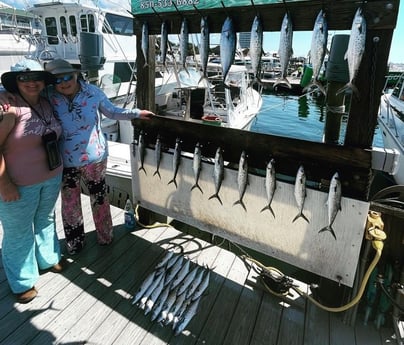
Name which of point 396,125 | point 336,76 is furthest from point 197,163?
point 396,125

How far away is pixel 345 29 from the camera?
1.85 metres

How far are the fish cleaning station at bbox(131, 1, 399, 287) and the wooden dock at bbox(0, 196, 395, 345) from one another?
37 cm

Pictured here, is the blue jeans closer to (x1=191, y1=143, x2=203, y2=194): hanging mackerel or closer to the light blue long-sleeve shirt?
the light blue long-sleeve shirt

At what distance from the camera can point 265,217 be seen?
243 centimetres

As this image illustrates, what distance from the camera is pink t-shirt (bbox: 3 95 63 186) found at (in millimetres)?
2027

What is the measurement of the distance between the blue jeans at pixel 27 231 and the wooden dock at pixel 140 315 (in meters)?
0.20

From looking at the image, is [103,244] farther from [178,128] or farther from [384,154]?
[384,154]

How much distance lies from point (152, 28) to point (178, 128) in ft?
3.14

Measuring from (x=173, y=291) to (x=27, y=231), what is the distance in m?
1.29

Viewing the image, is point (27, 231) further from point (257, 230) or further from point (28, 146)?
point (257, 230)

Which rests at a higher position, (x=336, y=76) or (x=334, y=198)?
(x=336, y=76)

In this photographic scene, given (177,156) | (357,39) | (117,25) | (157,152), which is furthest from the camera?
(117,25)

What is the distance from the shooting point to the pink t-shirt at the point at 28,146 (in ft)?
6.65

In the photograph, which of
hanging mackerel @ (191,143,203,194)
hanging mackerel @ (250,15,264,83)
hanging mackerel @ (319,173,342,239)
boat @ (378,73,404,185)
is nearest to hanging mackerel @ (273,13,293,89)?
hanging mackerel @ (250,15,264,83)
